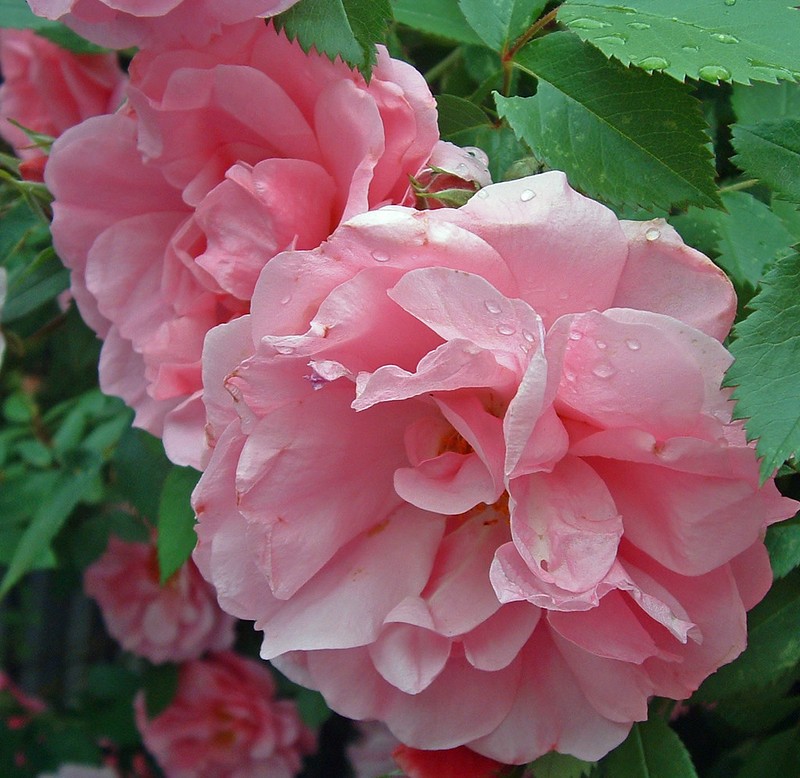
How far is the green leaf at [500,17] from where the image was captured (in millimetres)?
693

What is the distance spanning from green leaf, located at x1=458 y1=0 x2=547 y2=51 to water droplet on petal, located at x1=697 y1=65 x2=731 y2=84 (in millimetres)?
169

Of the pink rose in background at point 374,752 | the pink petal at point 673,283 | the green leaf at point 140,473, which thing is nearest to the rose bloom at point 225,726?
the pink rose in background at point 374,752

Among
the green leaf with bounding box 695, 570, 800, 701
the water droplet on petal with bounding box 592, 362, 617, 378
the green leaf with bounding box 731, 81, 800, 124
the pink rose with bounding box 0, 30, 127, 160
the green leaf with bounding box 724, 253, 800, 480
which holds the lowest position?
the green leaf with bounding box 695, 570, 800, 701

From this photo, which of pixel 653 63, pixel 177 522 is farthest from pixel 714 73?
pixel 177 522

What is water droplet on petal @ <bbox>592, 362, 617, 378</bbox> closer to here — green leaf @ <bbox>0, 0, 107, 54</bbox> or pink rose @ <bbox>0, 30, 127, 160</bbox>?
green leaf @ <bbox>0, 0, 107, 54</bbox>

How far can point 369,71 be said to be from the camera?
0.58 m

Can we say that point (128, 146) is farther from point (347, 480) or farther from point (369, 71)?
point (347, 480)

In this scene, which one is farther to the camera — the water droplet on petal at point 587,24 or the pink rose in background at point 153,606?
the pink rose in background at point 153,606

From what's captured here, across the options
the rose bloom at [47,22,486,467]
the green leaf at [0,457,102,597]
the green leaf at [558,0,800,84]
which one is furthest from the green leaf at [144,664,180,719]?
the green leaf at [558,0,800,84]

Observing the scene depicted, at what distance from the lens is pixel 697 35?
1.98ft

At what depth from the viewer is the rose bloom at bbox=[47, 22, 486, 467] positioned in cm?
60

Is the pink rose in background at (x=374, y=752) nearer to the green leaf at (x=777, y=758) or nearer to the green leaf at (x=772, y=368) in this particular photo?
the green leaf at (x=777, y=758)

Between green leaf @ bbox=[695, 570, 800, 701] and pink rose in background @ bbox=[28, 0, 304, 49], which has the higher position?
pink rose in background @ bbox=[28, 0, 304, 49]

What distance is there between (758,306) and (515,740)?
12.4 inches
